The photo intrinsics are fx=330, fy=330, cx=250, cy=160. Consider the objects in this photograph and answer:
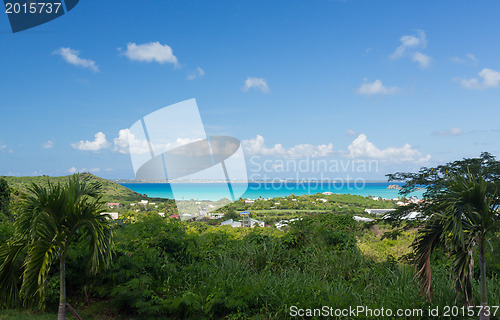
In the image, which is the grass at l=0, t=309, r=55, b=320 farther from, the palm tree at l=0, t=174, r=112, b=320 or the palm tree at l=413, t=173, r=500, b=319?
the palm tree at l=413, t=173, r=500, b=319

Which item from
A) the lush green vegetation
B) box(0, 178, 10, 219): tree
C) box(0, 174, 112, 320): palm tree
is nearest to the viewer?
box(0, 174, 112, 320): palm tree

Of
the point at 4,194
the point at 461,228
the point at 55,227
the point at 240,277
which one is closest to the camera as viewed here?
the point at 461,228

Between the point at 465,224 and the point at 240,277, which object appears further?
the point at 240,277

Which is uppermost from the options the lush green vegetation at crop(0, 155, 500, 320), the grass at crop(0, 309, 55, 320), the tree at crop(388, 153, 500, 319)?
the tree at crop(388, 153, 500, 319)

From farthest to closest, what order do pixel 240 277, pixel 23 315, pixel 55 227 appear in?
pixel 240 277, pixel 23 315, pixel 55 227

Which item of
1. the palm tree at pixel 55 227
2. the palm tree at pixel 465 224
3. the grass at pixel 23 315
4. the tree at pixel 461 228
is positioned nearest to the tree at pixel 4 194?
the grass at pixel 23 315

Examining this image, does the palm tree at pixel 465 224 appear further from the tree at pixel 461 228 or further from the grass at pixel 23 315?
the grass at pixel 23 315

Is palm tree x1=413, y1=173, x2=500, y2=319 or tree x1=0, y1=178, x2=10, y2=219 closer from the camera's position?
palm tree x1=413, y1=173, x2=500, y2=319

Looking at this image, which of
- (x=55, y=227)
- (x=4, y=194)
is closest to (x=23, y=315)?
(x=55, y=227)

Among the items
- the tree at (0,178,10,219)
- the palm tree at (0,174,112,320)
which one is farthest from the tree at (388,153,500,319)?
the tree at (0,178,10,219)

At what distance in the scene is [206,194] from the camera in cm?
972

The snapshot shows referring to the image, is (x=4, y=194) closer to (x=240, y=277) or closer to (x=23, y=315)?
(x=23, y=315)

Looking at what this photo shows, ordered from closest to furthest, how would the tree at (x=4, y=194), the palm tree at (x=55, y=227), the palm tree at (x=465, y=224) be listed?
the palm tree at (x=465, y=224)
the palm tree at (x=55, y=227)
the tree at (x=4, y=194)

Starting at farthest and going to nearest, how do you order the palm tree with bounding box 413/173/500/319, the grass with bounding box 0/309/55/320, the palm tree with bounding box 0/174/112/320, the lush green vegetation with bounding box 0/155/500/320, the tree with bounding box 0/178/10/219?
the tree with bounding box 0/178/10/219
the grass with bounding box 0/309/55/320
the lush green vegetation with bounding box 0/155/500/320
the palm tree with bounding box 0/174/112/320
the palm tree with bounding box 413/173/500/319
